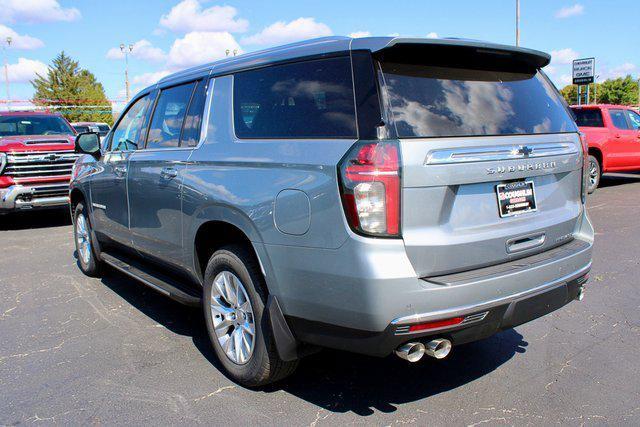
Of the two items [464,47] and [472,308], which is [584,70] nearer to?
[464,47]

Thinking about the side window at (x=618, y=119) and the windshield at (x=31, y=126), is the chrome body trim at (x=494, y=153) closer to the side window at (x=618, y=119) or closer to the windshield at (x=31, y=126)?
the windshield at (x=31, y=126)

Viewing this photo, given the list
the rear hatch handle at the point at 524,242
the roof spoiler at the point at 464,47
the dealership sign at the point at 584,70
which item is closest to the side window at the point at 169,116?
the roof spoiler at the point at 464,47

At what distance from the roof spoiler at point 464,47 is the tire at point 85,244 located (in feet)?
13.7

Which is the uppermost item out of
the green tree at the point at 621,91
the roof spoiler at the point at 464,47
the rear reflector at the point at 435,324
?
the green tree at the point at 621,91

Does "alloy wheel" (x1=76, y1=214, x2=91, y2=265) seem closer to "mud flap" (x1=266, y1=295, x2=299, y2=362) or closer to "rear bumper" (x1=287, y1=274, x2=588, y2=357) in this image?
"mud flap" (x1=266, y1=295, x2=299, y2=362)

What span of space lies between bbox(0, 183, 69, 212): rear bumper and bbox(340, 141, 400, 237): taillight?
806cm

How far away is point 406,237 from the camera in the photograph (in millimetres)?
2672

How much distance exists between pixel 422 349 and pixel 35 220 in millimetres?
10014

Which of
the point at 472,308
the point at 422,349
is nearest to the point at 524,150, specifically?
the point at 472,308

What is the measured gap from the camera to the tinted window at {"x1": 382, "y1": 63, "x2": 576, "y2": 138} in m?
2.82

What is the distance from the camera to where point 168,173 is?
4074mm

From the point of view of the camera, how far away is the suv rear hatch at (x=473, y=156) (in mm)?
2721

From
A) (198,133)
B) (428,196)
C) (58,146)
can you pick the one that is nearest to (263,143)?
(198,133)

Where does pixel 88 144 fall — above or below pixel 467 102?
below
